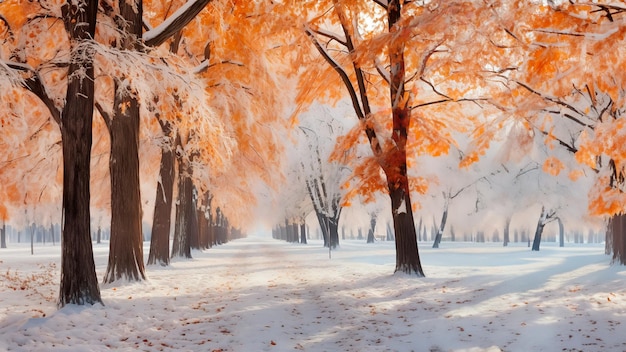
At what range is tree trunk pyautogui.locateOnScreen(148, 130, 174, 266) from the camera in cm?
1842

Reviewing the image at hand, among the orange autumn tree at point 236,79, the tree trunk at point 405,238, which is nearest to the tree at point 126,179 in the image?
the orange autumn tree at point 236,79

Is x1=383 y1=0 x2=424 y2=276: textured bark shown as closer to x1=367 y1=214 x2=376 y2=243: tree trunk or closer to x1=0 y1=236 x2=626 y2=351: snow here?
x1=0 y1=236 x2=626 y2=351: snow

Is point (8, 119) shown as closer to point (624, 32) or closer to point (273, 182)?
point (624, 32)

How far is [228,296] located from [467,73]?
7.61 metres

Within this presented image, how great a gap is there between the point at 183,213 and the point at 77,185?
1439 centimetres

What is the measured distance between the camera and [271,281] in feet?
45.4

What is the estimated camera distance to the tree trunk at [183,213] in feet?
73.6

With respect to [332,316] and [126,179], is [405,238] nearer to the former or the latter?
[332,316]

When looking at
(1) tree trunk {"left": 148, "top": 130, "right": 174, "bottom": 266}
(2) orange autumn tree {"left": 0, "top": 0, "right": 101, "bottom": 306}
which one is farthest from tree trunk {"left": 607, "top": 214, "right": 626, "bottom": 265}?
(2) orange autumn tree {"left": 0, "top": 0, "right": 101, "bottom": 306}

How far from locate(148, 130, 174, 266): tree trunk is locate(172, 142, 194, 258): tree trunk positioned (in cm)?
244

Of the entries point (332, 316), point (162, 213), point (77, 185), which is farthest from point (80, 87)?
point (162, 213)

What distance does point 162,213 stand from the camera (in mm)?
18594

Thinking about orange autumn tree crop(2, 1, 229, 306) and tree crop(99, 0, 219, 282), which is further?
tree crop(99, 0, 219, 282)

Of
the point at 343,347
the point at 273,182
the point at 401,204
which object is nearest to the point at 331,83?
the point at 401,204
